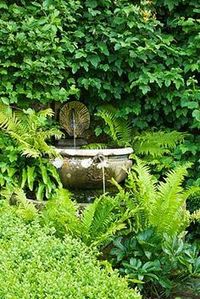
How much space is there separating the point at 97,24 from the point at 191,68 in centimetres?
108

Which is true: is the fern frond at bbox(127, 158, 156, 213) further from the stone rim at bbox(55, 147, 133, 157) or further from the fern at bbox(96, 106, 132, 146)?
the fern at bbox(96, 106, 132, 146)

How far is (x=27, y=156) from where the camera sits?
16.1 ft

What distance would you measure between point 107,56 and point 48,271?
312cm

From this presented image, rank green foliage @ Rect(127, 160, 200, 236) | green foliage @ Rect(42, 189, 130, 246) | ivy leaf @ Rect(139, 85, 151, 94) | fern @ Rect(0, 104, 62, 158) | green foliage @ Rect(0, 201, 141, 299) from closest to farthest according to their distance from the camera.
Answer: green foliage @ Rect(0, 201, 141, 299) → green foliage @ Rect(42, 189, 130, 246) → green foliage @ Rect(127, 160, 200, 236) → fern @ Rect(0, 104, 62, 158) → ivy leaf @ Rect(139, 85, 151, 94)

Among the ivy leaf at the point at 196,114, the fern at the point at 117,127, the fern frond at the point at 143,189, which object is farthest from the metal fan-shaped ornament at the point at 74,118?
the fern frond at the point at 143,189

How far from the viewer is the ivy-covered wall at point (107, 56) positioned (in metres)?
5.17

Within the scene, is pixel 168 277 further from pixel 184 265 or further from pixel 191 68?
pixel 191 68

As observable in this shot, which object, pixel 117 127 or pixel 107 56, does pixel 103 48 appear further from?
pixel 117 127

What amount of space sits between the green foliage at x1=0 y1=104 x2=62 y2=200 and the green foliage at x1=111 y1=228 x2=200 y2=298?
3.86 ft

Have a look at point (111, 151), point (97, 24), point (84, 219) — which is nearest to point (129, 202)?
point (84, 219)

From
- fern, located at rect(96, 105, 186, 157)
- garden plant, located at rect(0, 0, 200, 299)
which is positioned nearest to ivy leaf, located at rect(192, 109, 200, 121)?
garden plant, located at rect(0, 0, 200, 299)

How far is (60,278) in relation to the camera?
2744mm

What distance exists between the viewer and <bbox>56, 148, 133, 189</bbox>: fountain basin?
4.95 meters

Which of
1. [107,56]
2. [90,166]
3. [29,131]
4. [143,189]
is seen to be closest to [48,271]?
[143,189]
